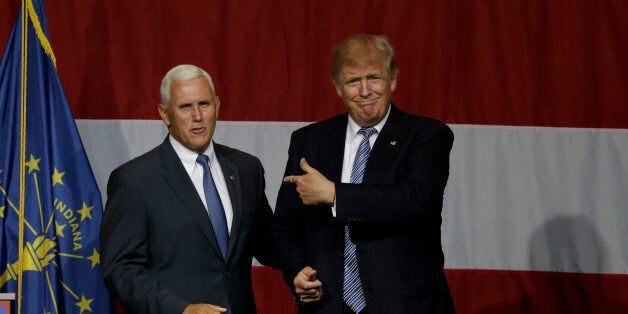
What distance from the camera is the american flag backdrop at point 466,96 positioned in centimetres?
342

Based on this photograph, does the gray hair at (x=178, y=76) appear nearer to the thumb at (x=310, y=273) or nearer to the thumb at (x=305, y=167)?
the thumb at (x=305, y=167)

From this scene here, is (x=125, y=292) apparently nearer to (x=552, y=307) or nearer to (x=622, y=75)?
(x=552, y=307)

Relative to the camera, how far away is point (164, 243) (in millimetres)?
2162

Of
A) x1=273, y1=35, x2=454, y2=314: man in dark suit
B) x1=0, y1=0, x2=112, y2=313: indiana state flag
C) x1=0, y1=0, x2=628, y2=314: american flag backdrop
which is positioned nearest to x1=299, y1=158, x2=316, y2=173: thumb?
x1=273, y1=35, x2=454, y2=314: man in dark suit

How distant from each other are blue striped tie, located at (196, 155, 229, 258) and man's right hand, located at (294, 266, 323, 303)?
0.22m

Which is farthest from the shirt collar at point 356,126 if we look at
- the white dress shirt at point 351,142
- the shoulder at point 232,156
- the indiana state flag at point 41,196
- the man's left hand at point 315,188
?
the indiana state flag at point 41,196

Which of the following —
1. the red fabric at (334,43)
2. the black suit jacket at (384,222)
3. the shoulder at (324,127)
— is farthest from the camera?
the red fabric at (334,43)

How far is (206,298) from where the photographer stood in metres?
2.18

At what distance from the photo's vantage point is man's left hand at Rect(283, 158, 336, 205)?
6.88 ft

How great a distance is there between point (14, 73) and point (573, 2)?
2.26 m

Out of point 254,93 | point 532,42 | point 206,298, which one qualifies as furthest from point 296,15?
point 206,298

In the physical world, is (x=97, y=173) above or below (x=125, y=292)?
above

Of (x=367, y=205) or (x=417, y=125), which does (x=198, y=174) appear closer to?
(x=367, y=205)

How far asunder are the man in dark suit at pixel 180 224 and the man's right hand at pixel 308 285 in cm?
19
